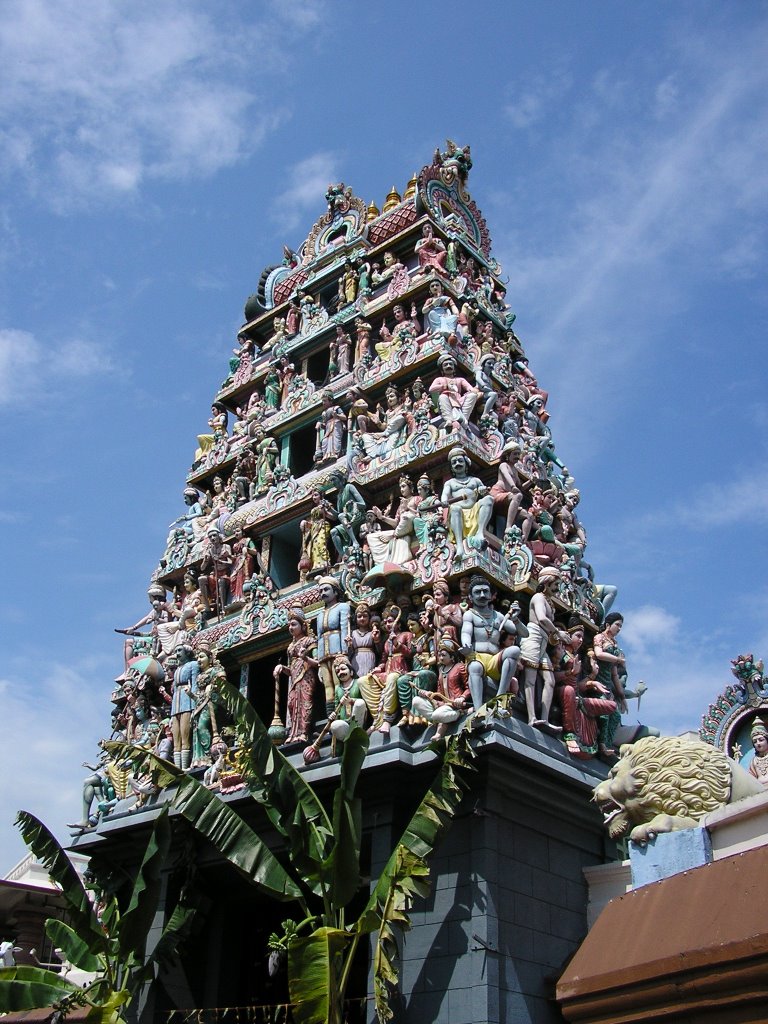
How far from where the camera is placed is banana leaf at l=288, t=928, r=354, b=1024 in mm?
10250

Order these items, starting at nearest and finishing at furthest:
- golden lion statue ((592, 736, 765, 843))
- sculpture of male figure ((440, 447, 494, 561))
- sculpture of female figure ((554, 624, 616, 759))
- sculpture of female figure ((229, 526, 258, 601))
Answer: golden lion statue ((592, 736, 765, 843)), sculpture of female figure ((554, 624, 616, 759)), sculpture of male figure ((440, 447, 494, 561)), sculpture of female figure ((229, 526, 258, 601))

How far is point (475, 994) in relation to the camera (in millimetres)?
11242

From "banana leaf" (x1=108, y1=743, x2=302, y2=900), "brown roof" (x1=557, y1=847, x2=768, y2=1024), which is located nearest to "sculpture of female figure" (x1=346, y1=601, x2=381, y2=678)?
"banana leaf" (x1=108, y1=743, x2=302, y2=900)

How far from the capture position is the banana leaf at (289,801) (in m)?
11.6

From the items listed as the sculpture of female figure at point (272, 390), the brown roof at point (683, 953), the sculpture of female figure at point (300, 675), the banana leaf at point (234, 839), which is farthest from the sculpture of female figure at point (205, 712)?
the brown roof at point (683, 953)

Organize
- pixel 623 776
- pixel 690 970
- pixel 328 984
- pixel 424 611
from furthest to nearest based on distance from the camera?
pixel 424 611 < pixel 328 984 < pixel 623 776 < pixel 690 970

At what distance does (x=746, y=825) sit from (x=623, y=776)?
96 centimetres

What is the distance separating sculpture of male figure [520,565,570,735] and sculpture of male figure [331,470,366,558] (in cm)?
331

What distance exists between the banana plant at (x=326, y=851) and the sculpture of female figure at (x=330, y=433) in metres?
6.32

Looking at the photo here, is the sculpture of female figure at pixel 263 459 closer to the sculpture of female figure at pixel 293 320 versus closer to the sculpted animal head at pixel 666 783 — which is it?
the sculpture of female figure at pixel 293 320

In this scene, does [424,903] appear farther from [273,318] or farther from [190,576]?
[273,318]

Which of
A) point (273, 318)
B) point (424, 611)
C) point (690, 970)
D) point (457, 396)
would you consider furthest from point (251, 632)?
point (690, 970)

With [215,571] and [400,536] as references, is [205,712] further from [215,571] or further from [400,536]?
[400,536]

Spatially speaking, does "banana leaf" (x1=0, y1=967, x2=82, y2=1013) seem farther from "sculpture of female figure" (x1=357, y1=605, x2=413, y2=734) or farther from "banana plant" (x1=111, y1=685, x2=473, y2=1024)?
"sculpture of female figure" (x1=357, y1=605, x2=413, y2=734)
